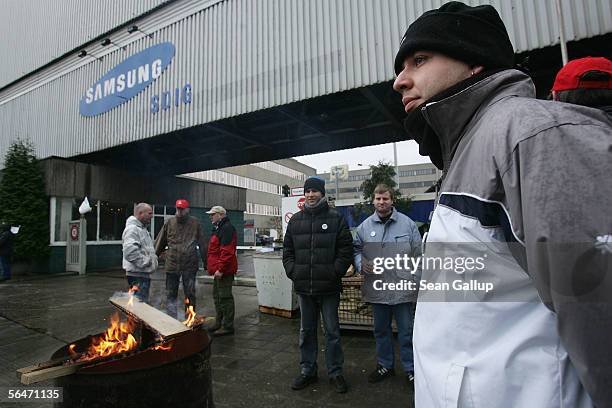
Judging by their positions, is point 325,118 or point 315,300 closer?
point 315,300

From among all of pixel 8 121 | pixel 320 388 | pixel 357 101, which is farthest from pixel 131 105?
pixel 320 388

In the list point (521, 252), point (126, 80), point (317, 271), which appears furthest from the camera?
point (126, 80)

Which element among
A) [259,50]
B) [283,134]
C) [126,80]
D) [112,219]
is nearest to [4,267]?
[112,219]

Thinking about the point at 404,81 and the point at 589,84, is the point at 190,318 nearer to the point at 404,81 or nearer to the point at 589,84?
the point at 404,81

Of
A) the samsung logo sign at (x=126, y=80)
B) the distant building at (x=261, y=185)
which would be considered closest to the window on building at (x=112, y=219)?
the samsung logo sign at (x=126, y=80)

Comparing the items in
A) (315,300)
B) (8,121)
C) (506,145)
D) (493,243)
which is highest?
(8,121)

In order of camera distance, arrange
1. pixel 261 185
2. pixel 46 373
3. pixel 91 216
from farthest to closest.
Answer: pixel 261 185, pixel 91 216, pixel 46 373

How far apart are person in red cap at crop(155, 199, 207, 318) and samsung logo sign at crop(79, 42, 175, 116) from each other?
21.5 ft

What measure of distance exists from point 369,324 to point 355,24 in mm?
6318

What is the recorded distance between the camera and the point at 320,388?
357cm

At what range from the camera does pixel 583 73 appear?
61.6 inches

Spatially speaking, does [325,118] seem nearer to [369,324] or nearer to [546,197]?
[369,324]

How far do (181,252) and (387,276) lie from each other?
3.72 m

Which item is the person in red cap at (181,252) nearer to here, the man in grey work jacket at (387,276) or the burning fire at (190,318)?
the burning fire at (190,318)
